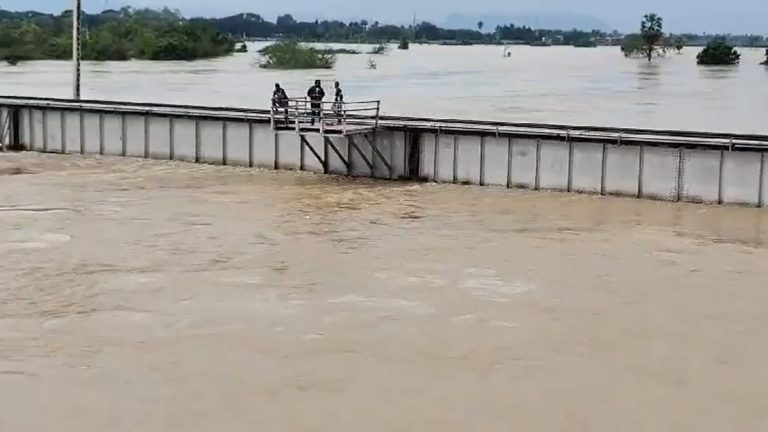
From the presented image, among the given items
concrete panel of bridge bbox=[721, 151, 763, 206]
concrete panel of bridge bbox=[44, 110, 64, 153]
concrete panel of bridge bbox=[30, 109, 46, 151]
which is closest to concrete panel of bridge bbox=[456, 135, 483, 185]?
concrete panel of bridge bbox=[721, 151, 763, 206]

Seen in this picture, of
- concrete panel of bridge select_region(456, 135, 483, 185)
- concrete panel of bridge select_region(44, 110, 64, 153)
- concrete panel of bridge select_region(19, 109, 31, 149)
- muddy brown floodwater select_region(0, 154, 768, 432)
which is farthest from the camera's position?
concrete panel of bridge select_region(19, 109, 31, 149)

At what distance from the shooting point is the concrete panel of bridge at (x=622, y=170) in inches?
1410

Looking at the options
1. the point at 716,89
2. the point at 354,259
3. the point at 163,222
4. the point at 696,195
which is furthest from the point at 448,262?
the point at 716,89

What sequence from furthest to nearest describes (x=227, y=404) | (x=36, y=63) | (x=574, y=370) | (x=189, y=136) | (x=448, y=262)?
(x=36, y=63), (x=189, y=136), (x=448, y=262), (x=574, y=370), (x=227, y=404)

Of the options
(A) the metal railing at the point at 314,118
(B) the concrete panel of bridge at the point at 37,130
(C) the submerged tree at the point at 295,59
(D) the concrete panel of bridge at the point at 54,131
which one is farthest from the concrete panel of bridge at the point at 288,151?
(C) the submerged tree at the point at 295,59

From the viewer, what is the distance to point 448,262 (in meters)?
26.6

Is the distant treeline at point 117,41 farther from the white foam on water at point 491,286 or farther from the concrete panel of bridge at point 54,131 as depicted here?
the white foam on water at point 491,286

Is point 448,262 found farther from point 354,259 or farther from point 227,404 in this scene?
point 227,404

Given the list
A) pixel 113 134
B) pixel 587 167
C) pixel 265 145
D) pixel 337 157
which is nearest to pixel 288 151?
pixel 265 145

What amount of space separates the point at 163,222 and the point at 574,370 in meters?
17.2

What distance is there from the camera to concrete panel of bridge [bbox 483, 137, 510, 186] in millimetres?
38250

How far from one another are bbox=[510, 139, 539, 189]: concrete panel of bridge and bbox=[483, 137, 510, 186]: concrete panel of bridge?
31 cm

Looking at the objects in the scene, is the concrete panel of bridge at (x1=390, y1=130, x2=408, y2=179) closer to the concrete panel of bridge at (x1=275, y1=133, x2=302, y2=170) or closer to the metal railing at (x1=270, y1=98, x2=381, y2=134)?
the metal railing at (x1=270, y1=98, x2=381, y2=134)

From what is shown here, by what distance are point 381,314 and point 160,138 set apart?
26.8 meters
